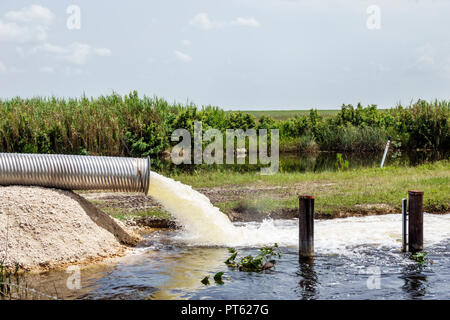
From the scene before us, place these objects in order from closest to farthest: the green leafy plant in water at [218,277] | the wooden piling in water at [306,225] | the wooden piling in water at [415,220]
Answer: the green leafy plant in water at [218,277], the wooden piling in water at [306,225], the wooden piling in water at [415,220]

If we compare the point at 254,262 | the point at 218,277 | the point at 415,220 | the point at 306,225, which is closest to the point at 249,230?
the point at 306,225

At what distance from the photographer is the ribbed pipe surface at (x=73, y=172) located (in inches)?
386

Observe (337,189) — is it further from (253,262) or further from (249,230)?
(253,262)

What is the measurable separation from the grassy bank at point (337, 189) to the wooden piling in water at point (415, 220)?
3.47 metres

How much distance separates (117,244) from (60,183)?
5.03 feet

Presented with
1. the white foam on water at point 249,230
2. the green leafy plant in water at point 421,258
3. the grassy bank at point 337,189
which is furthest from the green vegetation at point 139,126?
the green leafy plant in water at point 421,258

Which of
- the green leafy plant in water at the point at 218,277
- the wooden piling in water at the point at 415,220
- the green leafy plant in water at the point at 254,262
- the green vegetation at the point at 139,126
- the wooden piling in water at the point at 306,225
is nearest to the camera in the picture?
the green leafy plant in water at the point at 218,277

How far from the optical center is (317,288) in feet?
25.2

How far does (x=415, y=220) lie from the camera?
926 centimetres

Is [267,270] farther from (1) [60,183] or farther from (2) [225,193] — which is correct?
(2) [225,193]

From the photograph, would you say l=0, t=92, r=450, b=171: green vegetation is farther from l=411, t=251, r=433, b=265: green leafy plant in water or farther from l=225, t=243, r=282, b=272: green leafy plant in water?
l=411, t=251, r=433, b=265: green leafy plant in water

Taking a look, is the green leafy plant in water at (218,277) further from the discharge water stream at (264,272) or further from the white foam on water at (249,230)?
the white foam on water at (249,230)
